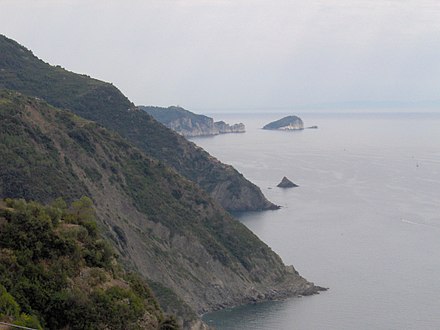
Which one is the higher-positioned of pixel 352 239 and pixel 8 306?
pixel 8 306

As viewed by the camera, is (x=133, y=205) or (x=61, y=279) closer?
(x=61, y=279)

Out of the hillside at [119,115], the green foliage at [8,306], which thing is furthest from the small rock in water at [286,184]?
the green foliage at [8,306]

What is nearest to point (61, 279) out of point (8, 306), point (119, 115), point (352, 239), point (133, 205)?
point (8, 306)

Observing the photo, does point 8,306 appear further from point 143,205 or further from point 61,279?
point 143,205

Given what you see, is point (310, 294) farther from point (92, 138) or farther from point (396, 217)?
point (396, 217)

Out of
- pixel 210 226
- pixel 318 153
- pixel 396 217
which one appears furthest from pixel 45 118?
pixel 318 153

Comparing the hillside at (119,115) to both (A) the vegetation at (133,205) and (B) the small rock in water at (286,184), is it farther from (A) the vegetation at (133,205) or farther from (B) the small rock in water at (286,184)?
(B) the small rock in water at (286,184)
